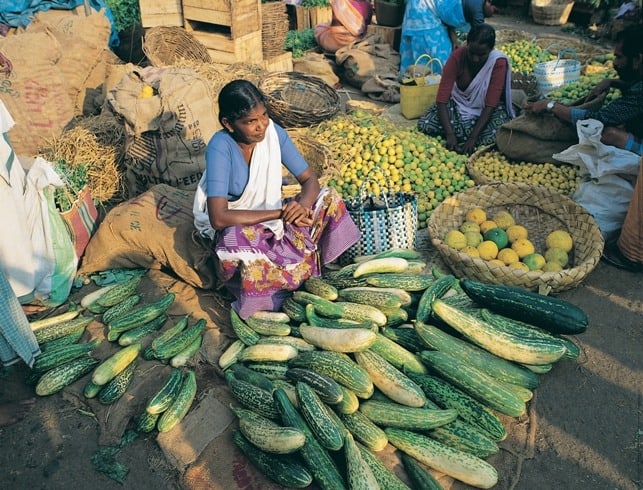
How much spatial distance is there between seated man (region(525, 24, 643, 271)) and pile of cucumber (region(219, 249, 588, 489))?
54.5 inches

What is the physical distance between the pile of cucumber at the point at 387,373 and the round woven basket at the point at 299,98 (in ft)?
9.59

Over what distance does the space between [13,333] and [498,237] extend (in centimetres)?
371

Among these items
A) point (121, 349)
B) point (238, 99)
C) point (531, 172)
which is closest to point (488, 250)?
point (531, 172)

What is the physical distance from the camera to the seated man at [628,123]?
13.3 feet

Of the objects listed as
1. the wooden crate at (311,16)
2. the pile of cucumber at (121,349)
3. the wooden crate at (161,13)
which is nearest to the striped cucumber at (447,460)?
the pile of cucumber at (121,349)

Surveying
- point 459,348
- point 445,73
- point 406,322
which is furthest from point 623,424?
point 445,73

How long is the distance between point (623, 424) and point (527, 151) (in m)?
3.04

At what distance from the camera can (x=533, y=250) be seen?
4.18 m

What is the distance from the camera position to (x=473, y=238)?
4316 mm

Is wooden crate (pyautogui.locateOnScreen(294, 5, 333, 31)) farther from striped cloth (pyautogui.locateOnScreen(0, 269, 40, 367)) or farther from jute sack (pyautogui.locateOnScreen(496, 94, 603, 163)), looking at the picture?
striped cloth (pyautogui.locateOnScreen(0, 269, 40, 367))

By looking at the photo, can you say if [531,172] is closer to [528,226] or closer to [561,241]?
[528,226]

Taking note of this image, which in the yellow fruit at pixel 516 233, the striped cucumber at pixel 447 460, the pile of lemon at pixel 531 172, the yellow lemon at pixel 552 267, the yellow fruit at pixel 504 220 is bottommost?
the striped cucumber at pixel 447 460

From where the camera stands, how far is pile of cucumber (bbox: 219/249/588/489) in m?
2.58

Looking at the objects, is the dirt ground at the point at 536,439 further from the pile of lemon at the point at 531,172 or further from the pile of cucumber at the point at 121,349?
the pile of lemon at the point at 531,172
